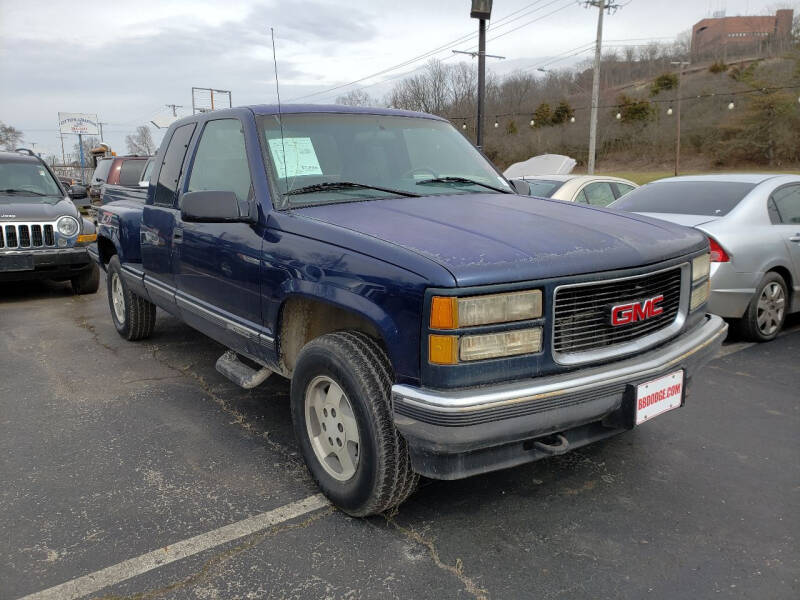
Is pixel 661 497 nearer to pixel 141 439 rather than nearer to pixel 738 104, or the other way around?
pixel 141 439

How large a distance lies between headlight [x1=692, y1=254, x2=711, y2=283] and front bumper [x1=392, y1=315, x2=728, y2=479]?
658mm

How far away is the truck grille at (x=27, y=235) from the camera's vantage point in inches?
286

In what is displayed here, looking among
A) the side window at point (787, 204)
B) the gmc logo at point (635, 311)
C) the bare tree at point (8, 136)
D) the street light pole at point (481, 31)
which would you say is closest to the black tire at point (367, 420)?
the gmc logo at point (635, 311)

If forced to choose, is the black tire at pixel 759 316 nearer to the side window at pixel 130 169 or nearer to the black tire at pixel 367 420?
the black tire at pixel 367 420

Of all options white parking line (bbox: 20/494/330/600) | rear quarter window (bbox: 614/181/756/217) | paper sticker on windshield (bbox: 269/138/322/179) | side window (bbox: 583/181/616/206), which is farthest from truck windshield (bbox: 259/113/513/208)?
side window (bbox: 583/181/616/206)

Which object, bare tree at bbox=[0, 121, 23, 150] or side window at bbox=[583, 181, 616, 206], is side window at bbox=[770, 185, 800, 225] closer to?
side window at bbox=[583, 181, 616, 206]

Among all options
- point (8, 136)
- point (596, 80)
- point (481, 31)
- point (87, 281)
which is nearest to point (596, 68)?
point (596, 80)

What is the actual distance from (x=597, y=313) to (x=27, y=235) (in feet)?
23.6

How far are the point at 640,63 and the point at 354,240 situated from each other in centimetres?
8137

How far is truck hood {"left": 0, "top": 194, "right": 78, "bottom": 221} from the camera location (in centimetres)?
737

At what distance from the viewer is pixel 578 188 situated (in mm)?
8109

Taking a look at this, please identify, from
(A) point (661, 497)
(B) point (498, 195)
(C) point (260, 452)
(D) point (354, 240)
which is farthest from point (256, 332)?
(A) point (661, 497)

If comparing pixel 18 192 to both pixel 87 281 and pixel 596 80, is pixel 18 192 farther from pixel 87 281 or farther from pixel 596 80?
pixel 596 80

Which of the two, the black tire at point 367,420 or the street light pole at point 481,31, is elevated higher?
the street light pole at point 481,31
